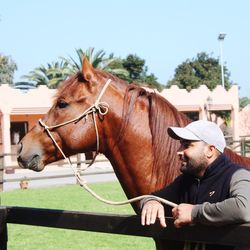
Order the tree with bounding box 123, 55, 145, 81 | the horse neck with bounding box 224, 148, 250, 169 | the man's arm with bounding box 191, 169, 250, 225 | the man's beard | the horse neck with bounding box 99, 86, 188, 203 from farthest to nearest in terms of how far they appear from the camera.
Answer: the tree with bounding box 123, 55, 145, 81
the horse neck with bounding box 99, 86, 188, 203
the horse neck with bounding box 224, 148, 250, 169
the man's beard
the man's arm with bounding box 191, 169, 250, 225

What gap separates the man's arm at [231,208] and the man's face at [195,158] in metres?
0.18

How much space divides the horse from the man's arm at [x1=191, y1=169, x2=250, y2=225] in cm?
152

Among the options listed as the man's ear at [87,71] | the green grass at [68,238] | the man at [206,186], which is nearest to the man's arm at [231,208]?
the man at [206,186]

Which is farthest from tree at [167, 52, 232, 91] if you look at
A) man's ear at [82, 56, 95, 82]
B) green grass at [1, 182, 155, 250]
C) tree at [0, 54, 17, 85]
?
man's ear at [82, 56, 95, 82]

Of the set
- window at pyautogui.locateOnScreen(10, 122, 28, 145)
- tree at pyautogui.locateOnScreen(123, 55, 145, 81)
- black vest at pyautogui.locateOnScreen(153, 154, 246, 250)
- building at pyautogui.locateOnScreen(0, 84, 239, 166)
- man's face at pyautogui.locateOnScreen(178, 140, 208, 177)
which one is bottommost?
window at pyautogui.locateOnScreen(10, 122, 28, 145)

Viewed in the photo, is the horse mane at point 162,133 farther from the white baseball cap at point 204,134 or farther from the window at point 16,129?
the window at point 16,129

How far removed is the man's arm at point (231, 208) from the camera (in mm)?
2217

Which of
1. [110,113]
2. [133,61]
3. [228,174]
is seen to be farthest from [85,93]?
[133,61]

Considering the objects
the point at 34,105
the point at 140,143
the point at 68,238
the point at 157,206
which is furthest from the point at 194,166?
the point at 34,105

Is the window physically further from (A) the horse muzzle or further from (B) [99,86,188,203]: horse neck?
(B) [99,86,188,203]: horse neck

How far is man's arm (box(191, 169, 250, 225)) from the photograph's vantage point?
2.22 meters

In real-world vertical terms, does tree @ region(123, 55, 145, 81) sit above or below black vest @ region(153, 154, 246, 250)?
above

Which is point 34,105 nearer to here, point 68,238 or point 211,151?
point 68,238

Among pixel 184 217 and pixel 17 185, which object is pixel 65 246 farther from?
pixel 17 185
